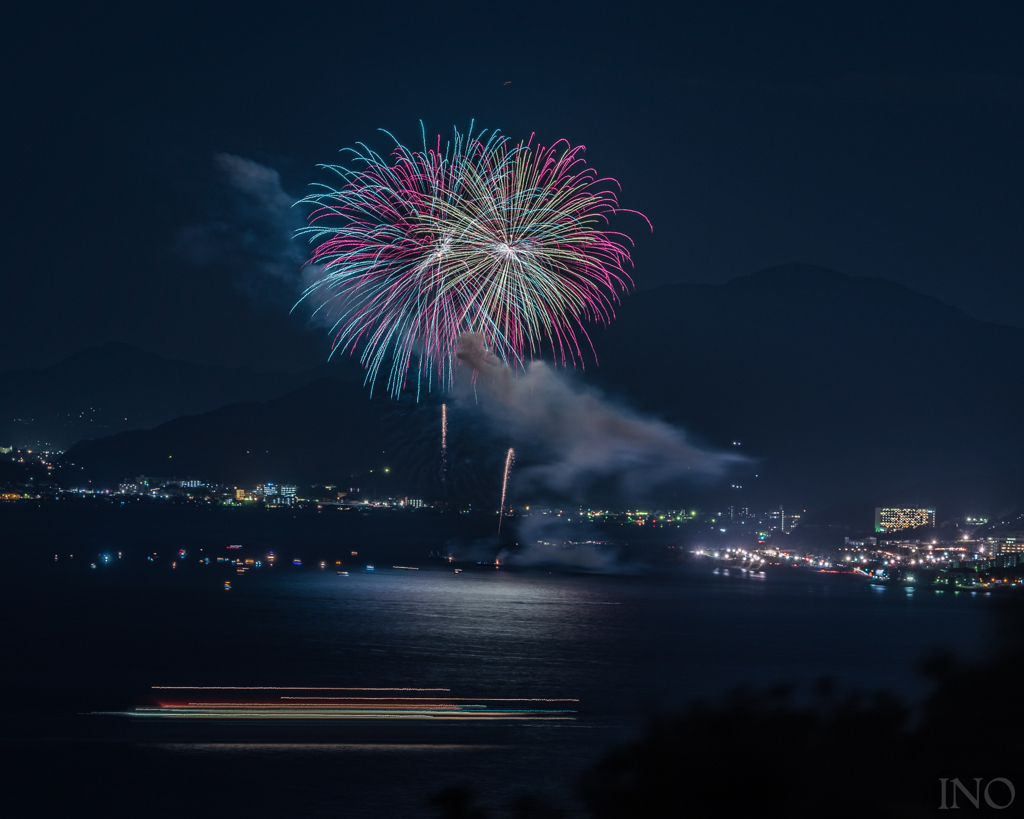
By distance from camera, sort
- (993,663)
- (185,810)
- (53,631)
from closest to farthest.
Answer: (993,663)
(185,810)
(53,631)

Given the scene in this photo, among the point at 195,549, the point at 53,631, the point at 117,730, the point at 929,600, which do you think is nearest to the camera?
the point at 117,730

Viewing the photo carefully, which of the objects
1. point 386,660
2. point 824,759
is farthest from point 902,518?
point 824,759

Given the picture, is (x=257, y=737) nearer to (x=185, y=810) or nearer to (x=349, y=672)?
(x=185, y=810)

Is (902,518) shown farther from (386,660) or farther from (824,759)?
(824,759)

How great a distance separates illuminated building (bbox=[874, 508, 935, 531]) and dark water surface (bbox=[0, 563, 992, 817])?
205ft

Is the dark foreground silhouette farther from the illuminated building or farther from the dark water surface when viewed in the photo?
the illuminated building

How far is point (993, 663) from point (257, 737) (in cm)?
2225

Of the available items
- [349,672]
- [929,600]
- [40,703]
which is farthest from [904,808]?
[929,600]

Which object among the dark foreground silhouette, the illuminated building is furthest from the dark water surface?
the illuminated building

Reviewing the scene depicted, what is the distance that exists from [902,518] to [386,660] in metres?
118

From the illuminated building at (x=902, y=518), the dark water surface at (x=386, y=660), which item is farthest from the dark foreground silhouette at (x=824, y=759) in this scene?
the illuminated building at (x=902, y=518)

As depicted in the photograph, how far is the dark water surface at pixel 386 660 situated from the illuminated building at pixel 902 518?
62556 millimetres

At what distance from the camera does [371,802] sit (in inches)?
846

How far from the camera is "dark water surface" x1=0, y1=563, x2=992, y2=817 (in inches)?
879
